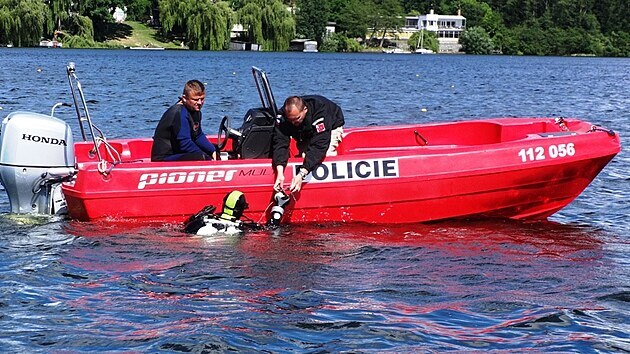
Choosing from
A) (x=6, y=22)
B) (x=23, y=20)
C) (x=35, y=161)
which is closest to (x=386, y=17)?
(x=23, y=20)

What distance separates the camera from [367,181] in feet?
34.9

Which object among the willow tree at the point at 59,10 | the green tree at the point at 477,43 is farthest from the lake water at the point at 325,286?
the green tree at the point at 477,43

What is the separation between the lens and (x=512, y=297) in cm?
835

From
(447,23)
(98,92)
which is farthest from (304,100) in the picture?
(447,23)

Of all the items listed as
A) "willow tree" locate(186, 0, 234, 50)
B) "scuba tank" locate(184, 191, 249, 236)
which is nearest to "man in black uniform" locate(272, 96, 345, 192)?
"scuba tank" locate(184, 191, 249, 236)

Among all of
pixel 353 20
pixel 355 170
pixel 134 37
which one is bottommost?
pixel 134 37

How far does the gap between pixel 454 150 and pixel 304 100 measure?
5.45 ft

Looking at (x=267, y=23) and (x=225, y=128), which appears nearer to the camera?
(x=225, y=128)

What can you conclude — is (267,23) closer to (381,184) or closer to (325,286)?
(381,184)

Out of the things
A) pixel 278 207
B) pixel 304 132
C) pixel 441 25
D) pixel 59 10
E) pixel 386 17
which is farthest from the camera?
pixel 441 25

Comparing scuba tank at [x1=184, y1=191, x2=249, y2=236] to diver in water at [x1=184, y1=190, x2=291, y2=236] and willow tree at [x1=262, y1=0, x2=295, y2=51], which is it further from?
willow tree at [x1=262, y1=0, x2=295, y2=51]

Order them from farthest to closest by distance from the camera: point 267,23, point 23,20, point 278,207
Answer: point 267,23 → point 23,20 → point 278,207

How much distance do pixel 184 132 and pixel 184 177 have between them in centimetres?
51

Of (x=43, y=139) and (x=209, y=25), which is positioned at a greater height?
(x=209, y=25)
